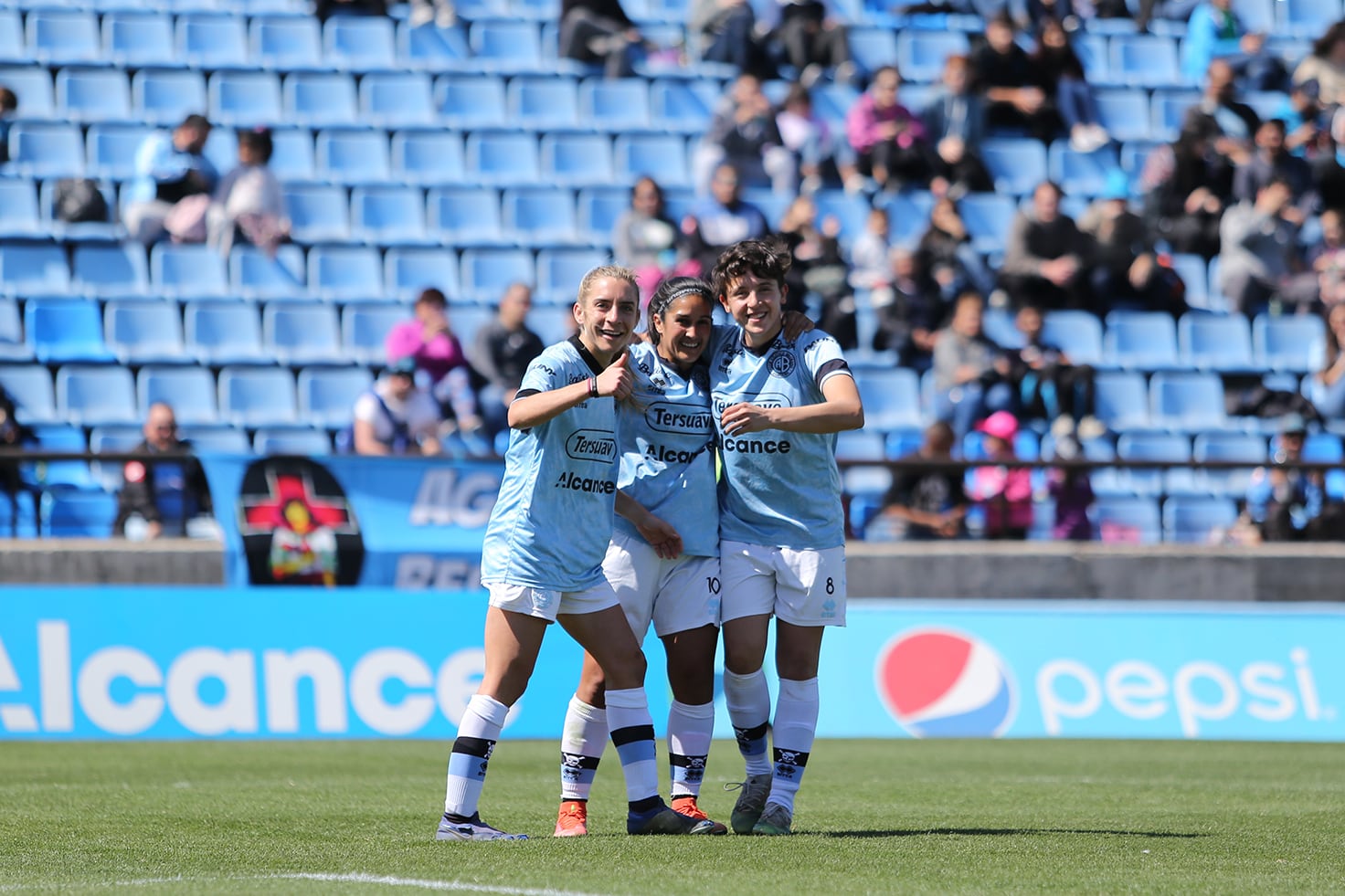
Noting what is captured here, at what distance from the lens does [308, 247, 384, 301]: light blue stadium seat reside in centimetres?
1600

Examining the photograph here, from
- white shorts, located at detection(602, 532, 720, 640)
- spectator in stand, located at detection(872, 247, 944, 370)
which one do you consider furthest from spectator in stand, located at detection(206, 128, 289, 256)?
white shorts, located at detection(602, 532, 720, 640)

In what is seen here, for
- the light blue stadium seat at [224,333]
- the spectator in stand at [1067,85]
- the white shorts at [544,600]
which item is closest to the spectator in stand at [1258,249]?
the spectator in stand at [1067,85]

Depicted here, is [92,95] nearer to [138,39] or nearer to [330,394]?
[138,39]

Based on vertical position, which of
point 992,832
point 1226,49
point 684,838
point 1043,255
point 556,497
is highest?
point 1226,49

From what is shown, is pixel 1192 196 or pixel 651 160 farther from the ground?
pixel 651 160

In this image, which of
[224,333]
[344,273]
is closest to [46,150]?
[224,333]

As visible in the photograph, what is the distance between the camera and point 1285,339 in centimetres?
1692

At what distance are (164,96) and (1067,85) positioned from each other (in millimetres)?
8932

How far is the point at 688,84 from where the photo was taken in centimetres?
1853

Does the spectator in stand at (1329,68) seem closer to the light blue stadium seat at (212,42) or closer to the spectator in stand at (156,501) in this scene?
the light blue stadium seat at (212,42)

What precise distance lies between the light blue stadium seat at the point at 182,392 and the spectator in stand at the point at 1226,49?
1122cm

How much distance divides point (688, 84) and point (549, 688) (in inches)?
324

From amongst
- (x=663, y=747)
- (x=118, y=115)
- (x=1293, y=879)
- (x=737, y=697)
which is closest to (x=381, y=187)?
(x=118, y=115)

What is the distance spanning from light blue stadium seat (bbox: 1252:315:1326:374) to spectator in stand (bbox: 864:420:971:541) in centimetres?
477
